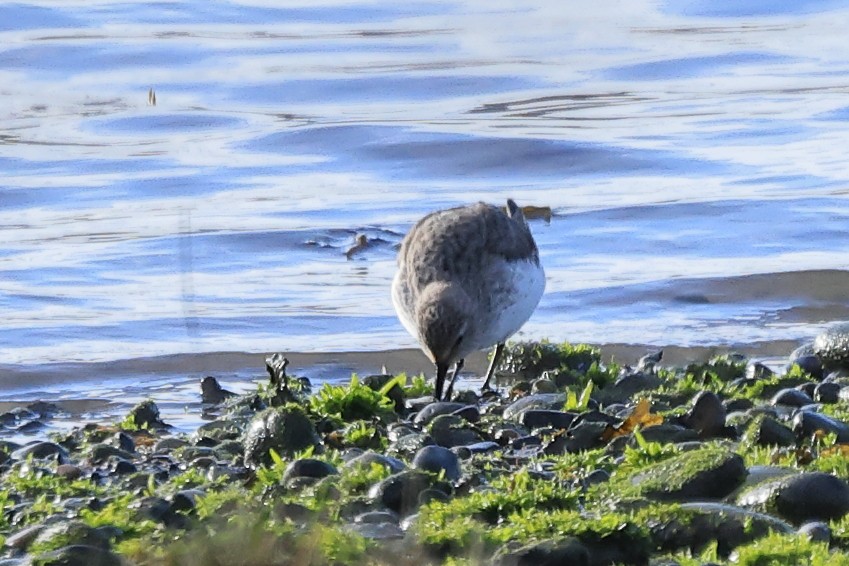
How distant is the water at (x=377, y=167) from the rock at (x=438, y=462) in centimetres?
334

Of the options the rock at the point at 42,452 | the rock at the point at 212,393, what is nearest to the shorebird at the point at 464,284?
the rock at the point at 212,393

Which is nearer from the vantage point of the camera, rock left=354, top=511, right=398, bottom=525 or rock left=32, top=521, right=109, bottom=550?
rock left=32, top=521, right=109, bottom=550

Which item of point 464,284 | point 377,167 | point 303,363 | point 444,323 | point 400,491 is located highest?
point 377,167

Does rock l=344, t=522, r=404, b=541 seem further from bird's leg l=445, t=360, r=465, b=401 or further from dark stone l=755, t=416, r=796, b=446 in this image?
bird's leg l=445, t=360, r=465, b=401

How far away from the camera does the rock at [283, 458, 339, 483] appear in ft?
19.6

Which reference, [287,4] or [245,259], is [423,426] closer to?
[245,259]

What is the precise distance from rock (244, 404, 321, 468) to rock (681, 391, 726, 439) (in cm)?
152

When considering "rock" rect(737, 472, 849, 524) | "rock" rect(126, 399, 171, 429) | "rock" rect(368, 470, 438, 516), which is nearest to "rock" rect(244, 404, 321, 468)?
"rock" rect(368, 470, 438, 516)

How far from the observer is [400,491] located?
564cm

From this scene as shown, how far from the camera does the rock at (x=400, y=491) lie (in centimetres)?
557

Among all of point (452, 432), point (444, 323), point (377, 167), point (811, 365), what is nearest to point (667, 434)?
point (452, 432)

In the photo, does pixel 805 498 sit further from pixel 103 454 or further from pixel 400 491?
pixel 103 454

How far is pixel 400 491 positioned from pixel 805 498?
53.7 inches

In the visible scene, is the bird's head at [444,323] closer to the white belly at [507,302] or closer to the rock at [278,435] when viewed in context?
the white belly at [507,302]
